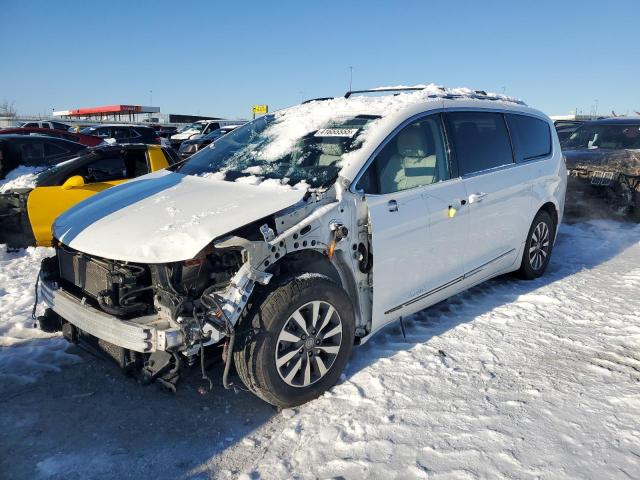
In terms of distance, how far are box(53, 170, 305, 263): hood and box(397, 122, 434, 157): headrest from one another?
98 centimetres

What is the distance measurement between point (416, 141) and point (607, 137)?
6926 mm

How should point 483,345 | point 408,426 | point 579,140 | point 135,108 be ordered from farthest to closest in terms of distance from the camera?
point 135,108 < point 579,140 < point 483,345 < point 408,426

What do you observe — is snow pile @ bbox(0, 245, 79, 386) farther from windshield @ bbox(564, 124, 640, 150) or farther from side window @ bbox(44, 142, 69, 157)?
windshield @ bbox(564, 124, 640, 150)

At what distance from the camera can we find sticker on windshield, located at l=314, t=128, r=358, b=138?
3.87 meters

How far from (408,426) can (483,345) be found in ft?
4.29

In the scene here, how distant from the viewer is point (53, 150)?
8.94m

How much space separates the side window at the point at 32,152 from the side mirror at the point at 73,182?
255 centimetres

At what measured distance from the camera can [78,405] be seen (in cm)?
338

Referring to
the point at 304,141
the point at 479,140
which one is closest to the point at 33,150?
the point at 304,141

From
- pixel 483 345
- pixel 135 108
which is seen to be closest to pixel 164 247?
pixel 483 345

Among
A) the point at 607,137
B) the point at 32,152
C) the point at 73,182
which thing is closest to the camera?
the point at 73,182

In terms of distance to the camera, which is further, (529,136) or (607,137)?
(607,137)

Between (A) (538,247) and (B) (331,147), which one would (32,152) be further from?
(A) (538,247)

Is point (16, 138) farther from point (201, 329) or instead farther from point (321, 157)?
point (201, 329)
